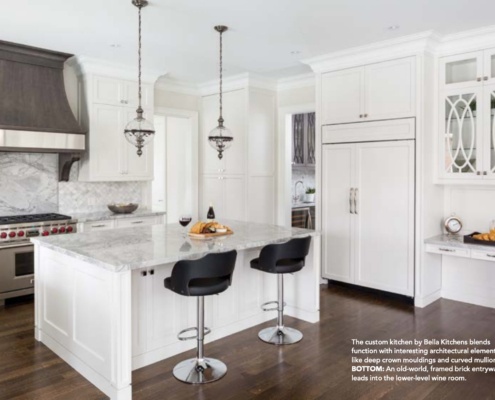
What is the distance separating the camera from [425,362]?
3188mm

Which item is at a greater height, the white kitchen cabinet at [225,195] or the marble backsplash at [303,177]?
the marble backsplash at [303,177]

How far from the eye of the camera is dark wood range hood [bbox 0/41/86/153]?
177 inches

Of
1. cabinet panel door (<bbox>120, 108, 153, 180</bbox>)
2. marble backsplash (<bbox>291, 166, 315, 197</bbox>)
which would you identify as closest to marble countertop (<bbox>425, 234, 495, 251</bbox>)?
cabinet panel door (<bbox>120, 108, 153, 180</bbox>)

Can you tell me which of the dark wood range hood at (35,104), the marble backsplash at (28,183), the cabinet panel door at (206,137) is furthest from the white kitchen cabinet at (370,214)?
the marble backsplash at (28,183)

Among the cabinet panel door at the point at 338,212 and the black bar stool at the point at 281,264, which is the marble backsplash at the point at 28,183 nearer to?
the black bar stool at the point at 281,264

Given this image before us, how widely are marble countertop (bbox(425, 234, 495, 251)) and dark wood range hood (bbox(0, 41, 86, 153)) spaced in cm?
402

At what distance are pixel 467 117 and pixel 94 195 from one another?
4488mm

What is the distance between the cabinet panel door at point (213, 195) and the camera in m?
6.39

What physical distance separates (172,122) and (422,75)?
13.3 feet

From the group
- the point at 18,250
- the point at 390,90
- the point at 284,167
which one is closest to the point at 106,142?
the point at 18,250

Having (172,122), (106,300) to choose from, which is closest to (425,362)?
(106,300)

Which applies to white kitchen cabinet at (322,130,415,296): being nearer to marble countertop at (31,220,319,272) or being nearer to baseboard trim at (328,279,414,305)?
baseboard trim at (328,279,414,305)

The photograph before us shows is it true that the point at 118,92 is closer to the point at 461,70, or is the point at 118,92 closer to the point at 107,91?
the point at 107,91

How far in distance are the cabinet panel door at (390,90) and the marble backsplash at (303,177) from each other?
3335mm
